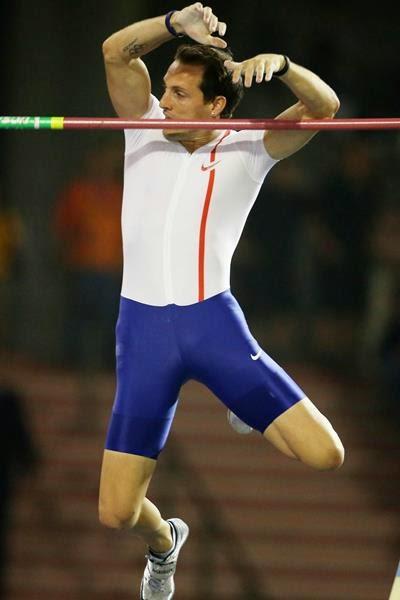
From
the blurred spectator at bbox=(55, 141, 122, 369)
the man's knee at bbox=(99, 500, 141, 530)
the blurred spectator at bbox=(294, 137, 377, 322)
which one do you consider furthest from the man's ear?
the blurred spectator at bbox=(294, 137, 377, 322)

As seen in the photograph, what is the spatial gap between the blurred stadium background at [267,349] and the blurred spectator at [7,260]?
2 centimetres

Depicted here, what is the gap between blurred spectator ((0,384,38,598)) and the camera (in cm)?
839

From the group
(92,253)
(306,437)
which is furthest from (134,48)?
(92,253)

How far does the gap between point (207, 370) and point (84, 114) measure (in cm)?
450

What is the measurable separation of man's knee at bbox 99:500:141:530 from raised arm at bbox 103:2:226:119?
4.23 ft

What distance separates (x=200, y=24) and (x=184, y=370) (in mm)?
1105

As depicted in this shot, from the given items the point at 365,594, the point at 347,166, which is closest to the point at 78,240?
the point at 347,166

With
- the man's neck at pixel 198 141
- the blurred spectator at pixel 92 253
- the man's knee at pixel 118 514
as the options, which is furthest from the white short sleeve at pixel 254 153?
the blurred spectator at pixel 92 253

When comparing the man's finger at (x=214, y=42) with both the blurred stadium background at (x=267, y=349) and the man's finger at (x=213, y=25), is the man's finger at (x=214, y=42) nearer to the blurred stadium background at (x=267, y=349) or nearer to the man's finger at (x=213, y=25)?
the man's finger at (x=213, y=25)

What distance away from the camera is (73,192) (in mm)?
8633

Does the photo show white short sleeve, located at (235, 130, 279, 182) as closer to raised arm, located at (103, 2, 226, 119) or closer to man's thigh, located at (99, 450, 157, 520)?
raised arm, located at (103, 2, 226, 119)

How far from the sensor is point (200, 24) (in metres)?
4.66

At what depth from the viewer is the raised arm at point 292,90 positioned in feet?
14.7

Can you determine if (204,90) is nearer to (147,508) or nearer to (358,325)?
(147,508)
